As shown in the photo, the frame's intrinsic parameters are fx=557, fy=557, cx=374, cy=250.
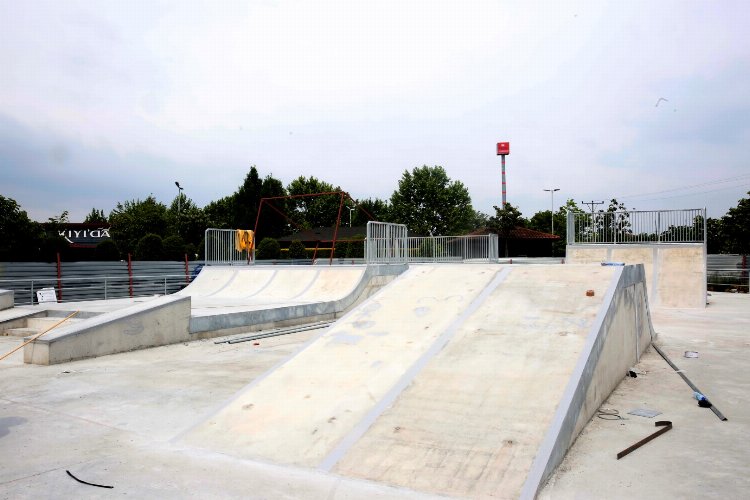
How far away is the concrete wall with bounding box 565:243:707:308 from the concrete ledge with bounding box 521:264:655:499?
32.6 ft

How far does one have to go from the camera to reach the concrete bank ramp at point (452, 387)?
14.0 ft

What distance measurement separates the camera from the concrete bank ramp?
4.27 metres

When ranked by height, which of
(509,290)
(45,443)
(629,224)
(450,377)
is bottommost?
(45,443)

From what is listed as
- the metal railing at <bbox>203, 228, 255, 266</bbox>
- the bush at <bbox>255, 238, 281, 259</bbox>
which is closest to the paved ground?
the metal railing at <bbox>203, 228, 255, 266</bbox>

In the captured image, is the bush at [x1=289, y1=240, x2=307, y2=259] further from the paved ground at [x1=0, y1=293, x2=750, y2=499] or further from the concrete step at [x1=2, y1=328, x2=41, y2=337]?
the paved ground at [x1=0, y1=293, x2=750, y2=499]

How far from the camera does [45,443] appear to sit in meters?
5.01

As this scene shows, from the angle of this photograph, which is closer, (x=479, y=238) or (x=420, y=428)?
(x=420, y=428)

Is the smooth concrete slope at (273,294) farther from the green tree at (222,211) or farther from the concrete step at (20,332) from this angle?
the green tree at (222,211)

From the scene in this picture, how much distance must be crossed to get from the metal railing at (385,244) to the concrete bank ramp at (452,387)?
864 centimetres

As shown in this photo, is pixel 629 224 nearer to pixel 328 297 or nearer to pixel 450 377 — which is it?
pixel 328 297

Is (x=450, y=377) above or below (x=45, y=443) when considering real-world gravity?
above

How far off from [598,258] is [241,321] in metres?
13.5

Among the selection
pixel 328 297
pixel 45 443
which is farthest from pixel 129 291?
pixel 45 443

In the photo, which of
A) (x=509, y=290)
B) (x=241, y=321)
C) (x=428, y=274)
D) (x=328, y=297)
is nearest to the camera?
(x=509, y=290)
